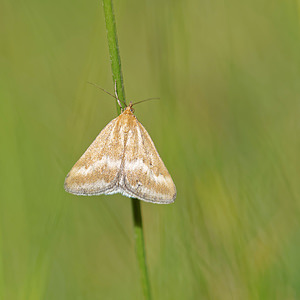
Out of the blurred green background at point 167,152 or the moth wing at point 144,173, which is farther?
the blurred green background at point 167,152

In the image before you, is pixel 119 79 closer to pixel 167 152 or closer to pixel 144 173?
pixel 144 173

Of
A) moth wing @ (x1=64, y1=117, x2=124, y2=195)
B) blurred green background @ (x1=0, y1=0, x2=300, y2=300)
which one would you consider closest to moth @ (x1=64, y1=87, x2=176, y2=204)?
moth wing @ (x1=64, y1=117, x2=124, y2=195)

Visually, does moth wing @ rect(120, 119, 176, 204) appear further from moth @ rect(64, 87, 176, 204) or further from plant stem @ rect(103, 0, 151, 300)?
plant stem @ rect(103, 0, 151, 300)

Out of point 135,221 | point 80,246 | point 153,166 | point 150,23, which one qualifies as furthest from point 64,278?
point 150,23

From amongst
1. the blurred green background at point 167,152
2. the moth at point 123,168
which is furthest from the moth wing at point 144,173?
the blurred green background at point 167,152

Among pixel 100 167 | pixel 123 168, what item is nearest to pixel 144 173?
pixel 123 168

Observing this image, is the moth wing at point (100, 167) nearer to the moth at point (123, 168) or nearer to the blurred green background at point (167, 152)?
the moth at point (123, 168)

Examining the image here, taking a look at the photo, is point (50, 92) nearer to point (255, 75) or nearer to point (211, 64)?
point (211, 64)
